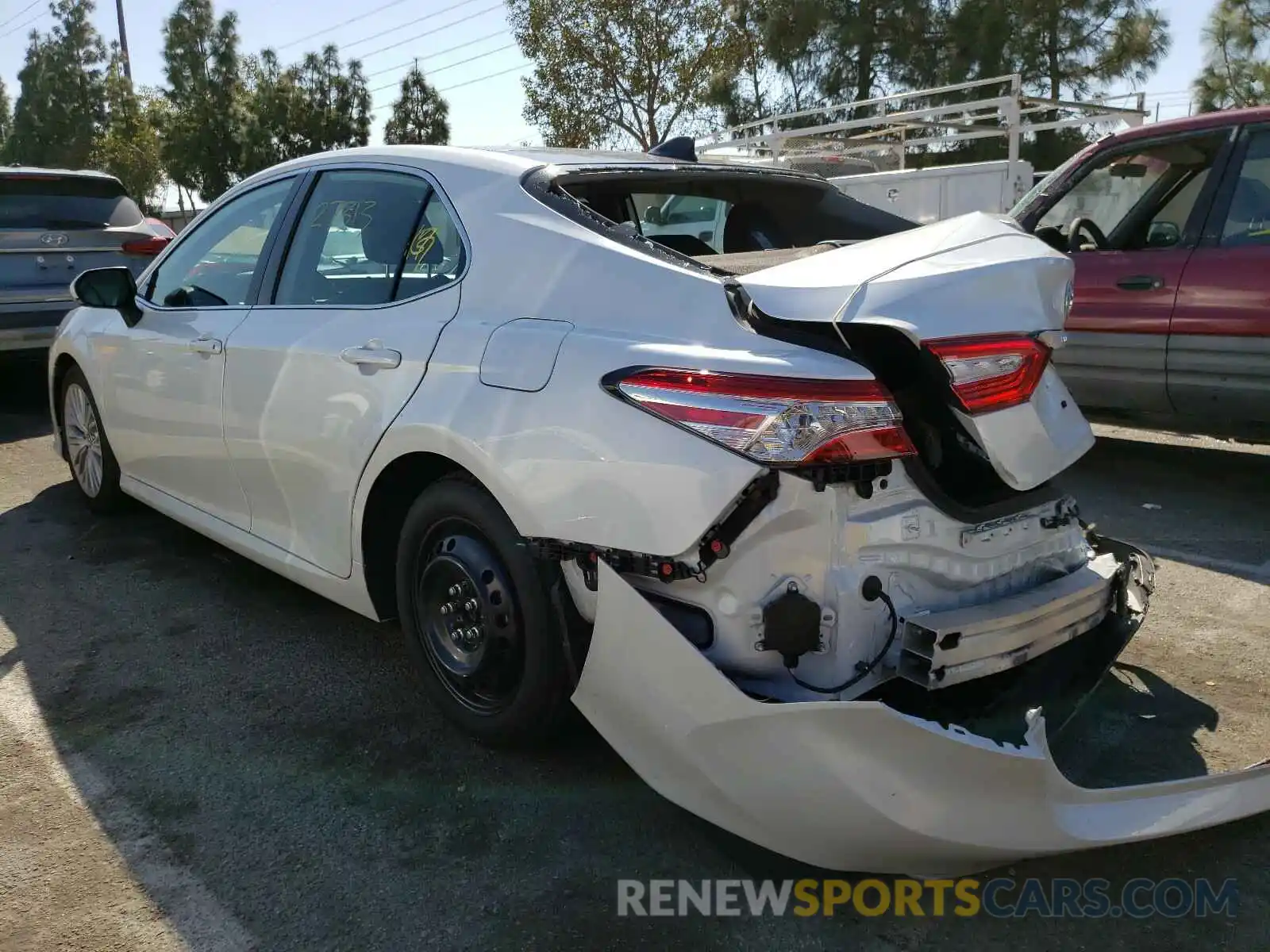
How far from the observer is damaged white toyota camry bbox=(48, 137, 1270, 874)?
211cm

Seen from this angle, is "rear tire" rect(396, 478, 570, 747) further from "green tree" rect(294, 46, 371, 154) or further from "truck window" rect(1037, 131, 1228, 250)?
"green tree" rect(294, 46, 371, 154)

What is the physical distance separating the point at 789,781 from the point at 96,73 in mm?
70098

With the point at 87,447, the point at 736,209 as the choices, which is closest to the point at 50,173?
the point at 87,447

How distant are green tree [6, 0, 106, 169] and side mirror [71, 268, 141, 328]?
60.1 meters

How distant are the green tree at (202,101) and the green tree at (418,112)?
20.7ft

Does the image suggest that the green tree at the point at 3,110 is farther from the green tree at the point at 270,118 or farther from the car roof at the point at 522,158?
the car roof at the point at 522,158

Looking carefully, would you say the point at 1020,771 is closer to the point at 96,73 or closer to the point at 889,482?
the point at 889,482

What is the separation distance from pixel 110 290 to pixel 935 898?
12.7ft

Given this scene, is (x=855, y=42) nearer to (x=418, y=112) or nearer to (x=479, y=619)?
(x=418, y=112)

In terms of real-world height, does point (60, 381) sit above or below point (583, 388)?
below

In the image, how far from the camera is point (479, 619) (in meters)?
2.76

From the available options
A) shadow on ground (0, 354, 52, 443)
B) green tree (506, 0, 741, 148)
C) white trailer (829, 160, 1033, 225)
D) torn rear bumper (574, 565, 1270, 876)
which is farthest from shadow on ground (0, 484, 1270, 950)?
green tree (506, 0, 741, 148)

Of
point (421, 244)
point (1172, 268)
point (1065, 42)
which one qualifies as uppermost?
point (1065, 42)

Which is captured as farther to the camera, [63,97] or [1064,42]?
[63,97]
